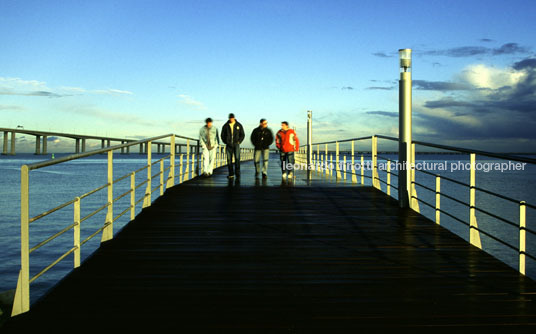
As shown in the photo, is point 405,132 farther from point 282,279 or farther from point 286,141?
point 286,141

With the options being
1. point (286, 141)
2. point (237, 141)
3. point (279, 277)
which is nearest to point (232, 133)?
point (237, 141)

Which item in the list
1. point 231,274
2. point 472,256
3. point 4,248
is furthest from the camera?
point 4,248

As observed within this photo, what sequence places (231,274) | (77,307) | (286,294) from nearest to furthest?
(77,307)
(286,294)
(231,274)

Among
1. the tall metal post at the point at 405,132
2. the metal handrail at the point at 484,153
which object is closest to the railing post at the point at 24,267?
the metal handrail at the point at 484,153

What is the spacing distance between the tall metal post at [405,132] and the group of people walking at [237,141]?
239 inches

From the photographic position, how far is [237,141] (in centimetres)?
1399

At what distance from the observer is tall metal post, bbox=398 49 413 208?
28.1 feet

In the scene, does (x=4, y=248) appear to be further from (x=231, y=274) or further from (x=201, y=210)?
(x=231, y=274)

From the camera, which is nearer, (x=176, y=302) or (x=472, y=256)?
(x=176, y=302)

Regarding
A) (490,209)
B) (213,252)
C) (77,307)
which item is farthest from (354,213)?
(490,209)

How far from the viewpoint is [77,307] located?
3977 millimetres

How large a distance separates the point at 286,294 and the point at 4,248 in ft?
69.9

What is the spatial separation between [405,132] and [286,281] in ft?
16.2

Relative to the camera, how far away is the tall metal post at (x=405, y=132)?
28.1 feet
